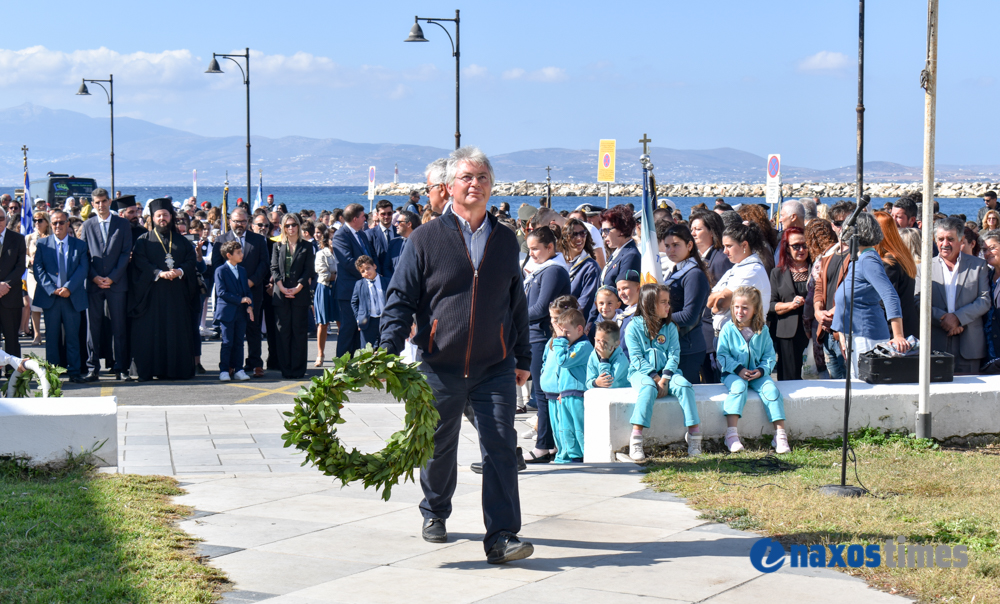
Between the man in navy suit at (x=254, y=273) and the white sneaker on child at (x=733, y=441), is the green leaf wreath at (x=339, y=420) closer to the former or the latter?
the white sneaker on child at (x=733, y=441)

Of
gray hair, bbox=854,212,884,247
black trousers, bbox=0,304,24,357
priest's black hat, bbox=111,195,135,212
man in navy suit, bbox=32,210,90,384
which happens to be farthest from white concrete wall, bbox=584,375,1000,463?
priest's black hat, bbox=111,195,135,212

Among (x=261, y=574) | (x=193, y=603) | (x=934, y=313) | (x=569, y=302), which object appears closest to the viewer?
(x=193, y=603)

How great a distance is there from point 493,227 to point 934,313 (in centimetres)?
562

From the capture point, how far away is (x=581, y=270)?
876cm

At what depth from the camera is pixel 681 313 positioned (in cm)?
793

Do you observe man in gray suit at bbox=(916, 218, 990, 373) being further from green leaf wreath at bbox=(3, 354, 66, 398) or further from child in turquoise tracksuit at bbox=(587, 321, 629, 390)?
green leaf wreath at bbox=(3, 354, 66, 398)

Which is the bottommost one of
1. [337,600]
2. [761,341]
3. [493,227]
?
[337,600]

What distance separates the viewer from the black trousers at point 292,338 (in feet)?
41.5

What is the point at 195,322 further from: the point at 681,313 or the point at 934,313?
the point at 934,313

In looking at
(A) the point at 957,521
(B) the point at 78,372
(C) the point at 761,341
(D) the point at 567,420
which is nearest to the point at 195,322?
(B) the point at 78,372

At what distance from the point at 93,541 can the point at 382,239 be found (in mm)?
8228

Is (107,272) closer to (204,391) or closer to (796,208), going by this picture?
(204,391)

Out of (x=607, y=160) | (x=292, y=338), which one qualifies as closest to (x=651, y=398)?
(x=292, y=338)

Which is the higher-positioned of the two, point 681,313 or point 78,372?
point 681,313
